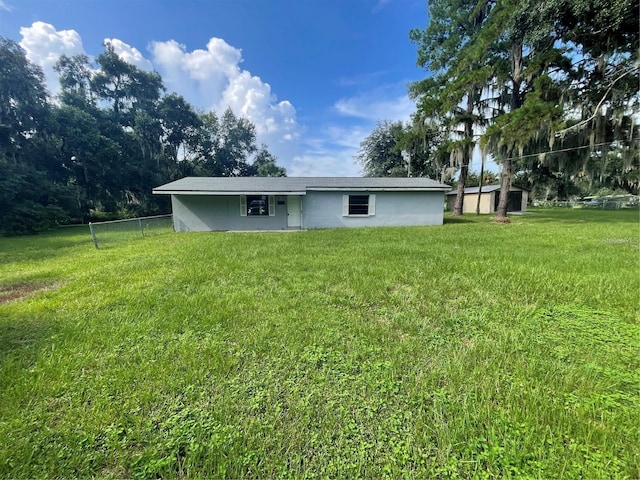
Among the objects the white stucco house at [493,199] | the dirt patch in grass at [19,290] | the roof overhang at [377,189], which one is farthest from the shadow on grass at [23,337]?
the white stucco house at [493,199]

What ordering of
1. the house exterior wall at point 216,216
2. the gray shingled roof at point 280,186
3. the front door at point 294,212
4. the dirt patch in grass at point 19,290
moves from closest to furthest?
the dirt patch in grass at point 19,290 → the gray shingled roof at point 280,186 → the house exterior wall at point 216,216 → the front door at point 294,212

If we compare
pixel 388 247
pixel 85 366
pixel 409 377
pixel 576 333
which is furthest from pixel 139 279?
pixel 576 333

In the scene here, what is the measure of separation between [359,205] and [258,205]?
4.95m

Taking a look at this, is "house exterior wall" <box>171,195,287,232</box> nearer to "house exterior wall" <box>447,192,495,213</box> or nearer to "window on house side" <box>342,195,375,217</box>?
"window on house side" <box>342,195,375,217</box>

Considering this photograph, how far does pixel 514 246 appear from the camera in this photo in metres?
7.04

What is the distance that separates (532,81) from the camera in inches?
448

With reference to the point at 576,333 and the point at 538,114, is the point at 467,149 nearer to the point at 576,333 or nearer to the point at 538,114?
the point at 538,114

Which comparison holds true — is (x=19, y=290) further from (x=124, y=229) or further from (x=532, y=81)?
(x=532, y=81)

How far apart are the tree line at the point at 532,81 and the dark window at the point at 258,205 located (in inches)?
353

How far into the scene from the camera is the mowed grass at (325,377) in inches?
59.0

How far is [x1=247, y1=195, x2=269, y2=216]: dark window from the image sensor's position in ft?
41.7

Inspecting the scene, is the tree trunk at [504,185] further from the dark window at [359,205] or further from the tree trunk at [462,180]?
the dark window at [359,205]

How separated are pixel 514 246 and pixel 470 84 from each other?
908 centimetres

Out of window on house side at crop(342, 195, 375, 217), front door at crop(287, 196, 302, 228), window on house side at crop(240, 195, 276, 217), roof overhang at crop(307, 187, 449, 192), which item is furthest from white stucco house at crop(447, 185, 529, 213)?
window on house side at crop(240, 195, 276, 217)
